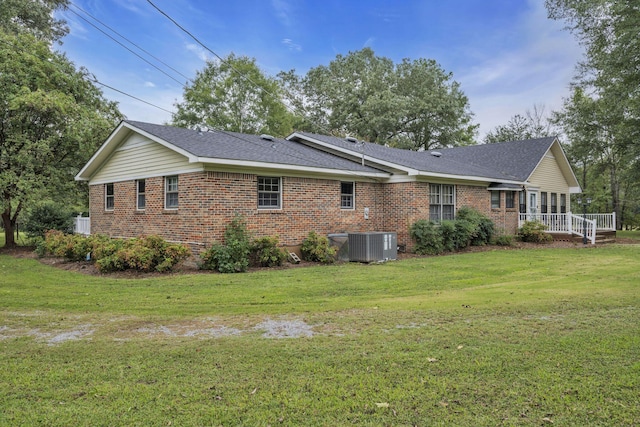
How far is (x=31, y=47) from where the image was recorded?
57.9 feet

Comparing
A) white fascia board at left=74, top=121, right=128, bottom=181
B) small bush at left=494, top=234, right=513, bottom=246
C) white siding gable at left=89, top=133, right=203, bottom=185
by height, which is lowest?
small bush at left=494, top=234, right=513, bottom=246

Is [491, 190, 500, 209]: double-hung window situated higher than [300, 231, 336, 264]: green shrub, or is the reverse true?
[491, 190, 500, 209]: double-hung window

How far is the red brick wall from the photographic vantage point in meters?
11.5

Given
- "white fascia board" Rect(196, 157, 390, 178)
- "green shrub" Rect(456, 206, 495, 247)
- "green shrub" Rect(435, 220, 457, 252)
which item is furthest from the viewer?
"green shrub" Rect(456, 206, 495, 247)

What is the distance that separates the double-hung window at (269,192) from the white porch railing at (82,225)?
30.7ft

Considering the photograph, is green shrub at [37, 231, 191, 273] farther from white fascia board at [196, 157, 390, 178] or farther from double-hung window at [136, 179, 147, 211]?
double-hung window at [136, 179, 147, 211]

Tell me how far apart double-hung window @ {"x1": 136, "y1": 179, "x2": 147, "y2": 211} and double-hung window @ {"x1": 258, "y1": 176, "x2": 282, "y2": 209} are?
4532mm

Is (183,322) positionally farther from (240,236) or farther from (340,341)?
(240,236)

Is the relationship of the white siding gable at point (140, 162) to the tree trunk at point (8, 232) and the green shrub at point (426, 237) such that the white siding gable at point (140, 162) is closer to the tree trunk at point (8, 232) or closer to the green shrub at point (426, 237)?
the tree trunk at point (8, 232)

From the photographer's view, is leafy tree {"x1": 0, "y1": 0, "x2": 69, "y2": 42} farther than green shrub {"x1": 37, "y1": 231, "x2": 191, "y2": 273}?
Yes

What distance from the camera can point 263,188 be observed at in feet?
41.2

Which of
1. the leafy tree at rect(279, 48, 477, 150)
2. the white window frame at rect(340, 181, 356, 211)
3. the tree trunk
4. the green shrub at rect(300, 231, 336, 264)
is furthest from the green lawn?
the leafy tree at rect(279, 48, 477, 150)

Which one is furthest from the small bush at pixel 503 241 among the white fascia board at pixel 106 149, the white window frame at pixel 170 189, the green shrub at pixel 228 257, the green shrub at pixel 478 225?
the white fascia board at pixel 106 149

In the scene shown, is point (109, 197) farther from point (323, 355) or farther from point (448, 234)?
point (323, 355)
